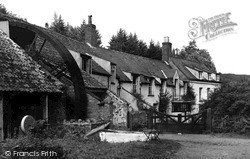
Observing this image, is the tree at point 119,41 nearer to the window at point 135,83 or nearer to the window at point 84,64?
the window at point 135,83

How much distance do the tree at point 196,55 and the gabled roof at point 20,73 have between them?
53.4m

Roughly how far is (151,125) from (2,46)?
29.8ft

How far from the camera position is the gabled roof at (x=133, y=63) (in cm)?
2964

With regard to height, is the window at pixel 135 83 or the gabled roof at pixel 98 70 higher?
the gabled roof at pixel 98 70

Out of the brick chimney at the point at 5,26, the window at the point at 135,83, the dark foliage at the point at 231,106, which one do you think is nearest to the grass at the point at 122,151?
the dark foliage at the point at 231,106

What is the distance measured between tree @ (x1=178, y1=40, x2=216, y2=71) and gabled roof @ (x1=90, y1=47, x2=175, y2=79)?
30544 mm

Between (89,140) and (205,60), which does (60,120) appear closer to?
(89,140)

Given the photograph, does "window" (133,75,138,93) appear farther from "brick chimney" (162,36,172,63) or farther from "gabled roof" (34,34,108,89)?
"brick chimney" (162,36,172,63)

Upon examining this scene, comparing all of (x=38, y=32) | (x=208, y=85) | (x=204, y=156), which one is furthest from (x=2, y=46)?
(x=208, y=85)

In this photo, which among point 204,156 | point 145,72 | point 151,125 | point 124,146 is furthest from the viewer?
point 145,72

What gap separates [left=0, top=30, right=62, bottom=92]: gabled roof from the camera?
41.5ft

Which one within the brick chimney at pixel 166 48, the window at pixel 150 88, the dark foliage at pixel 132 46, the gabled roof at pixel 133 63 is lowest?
the window at pixel 150 88

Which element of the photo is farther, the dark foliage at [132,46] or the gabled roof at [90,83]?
the dark foliage at [132,46]

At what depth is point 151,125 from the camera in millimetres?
18031
